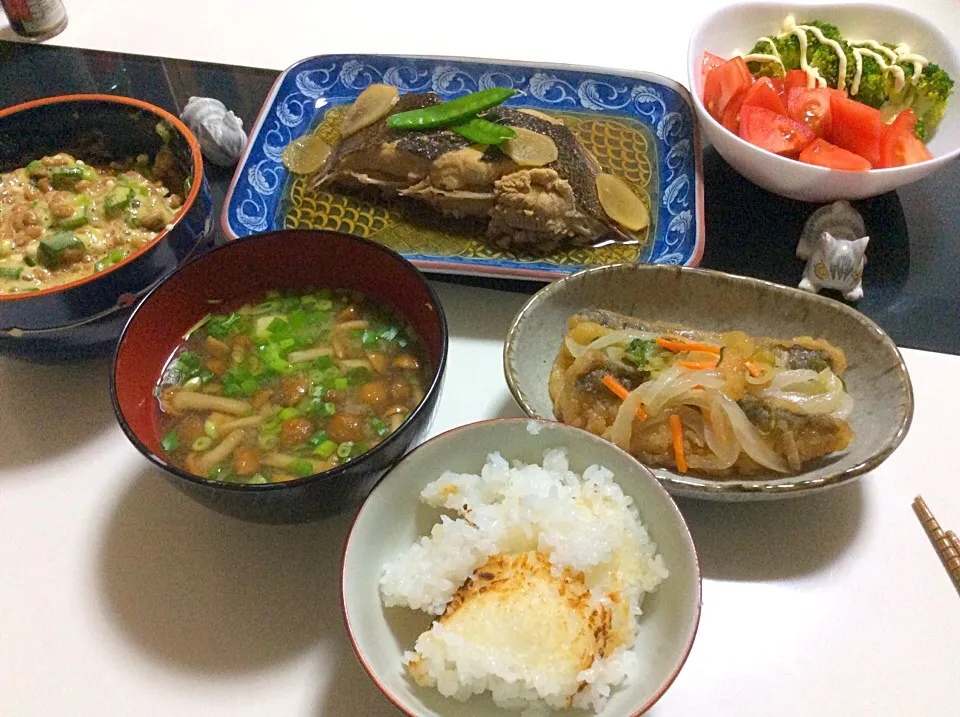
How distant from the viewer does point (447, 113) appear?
1990mm

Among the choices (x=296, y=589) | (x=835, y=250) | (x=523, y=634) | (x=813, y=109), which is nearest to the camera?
(x=523, y=634)

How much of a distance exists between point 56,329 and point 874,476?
5.35ft

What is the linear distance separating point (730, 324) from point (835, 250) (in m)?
0.30

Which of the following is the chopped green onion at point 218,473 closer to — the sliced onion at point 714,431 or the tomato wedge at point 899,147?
the sliced onion at point 714,431

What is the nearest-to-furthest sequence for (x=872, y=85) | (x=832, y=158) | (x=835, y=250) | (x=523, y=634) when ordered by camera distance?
(x=523, y=634)
(x=835, y=250)
(x=832, y=158)
(x=872, y=85)

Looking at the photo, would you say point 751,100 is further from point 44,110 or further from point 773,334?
point 44,110

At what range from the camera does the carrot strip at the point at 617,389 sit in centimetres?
137

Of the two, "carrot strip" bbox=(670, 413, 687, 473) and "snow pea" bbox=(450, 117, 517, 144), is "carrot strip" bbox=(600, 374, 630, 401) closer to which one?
"carrot strip" bbox=(670, 413, 687, 473)

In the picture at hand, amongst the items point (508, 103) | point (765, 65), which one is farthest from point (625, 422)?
point (765, 65)

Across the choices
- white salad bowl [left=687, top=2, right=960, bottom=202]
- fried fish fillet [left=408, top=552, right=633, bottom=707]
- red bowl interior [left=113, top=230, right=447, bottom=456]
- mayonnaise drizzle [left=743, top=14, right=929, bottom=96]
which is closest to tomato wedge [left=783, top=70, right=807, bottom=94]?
mayonnaise drizzle [left=743, top=14, right=929, bottom=96]

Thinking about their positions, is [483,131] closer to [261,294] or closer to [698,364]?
[261,294]

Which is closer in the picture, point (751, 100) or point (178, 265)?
point (178, 265)

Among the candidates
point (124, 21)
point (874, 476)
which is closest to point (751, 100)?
point (874, 476)

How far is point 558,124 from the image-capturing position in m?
1.98
